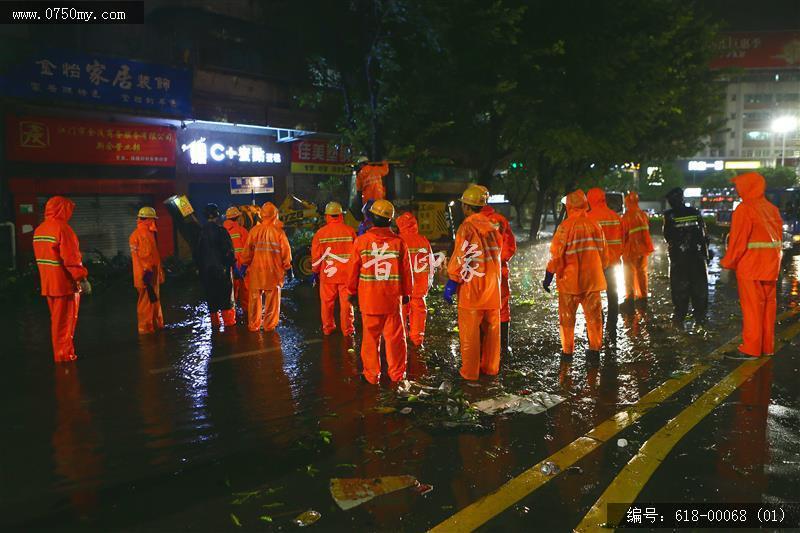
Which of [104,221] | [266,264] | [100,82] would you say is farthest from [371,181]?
[104,221]

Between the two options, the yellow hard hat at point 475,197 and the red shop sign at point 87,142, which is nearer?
the yellow hard hat at point 475,197

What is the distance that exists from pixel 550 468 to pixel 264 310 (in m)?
5.53

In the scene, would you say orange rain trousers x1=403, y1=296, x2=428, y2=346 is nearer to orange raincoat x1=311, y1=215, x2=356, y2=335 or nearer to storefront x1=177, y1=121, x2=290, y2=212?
orange raincoat x1=311, y1=215, x2=356, y2=335

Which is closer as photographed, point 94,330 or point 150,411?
point 150,411

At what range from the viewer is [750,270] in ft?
20.8

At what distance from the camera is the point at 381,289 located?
5566 mm

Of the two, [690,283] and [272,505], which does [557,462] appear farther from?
[690,283]

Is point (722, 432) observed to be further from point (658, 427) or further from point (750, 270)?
point (750, 270)

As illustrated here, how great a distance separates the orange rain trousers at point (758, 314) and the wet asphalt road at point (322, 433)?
0.26 meters

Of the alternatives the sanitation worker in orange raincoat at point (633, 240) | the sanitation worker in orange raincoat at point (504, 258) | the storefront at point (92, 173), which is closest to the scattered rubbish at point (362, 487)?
the sanitation worker in orange raincoat at point (504, 258)

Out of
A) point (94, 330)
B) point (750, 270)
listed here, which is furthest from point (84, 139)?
point (750, 270)

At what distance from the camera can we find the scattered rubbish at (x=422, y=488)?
3688 mm

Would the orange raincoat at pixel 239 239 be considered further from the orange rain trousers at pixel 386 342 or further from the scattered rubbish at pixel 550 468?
the scattered rubbish at pixel 550 468

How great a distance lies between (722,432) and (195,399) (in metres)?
4.66
